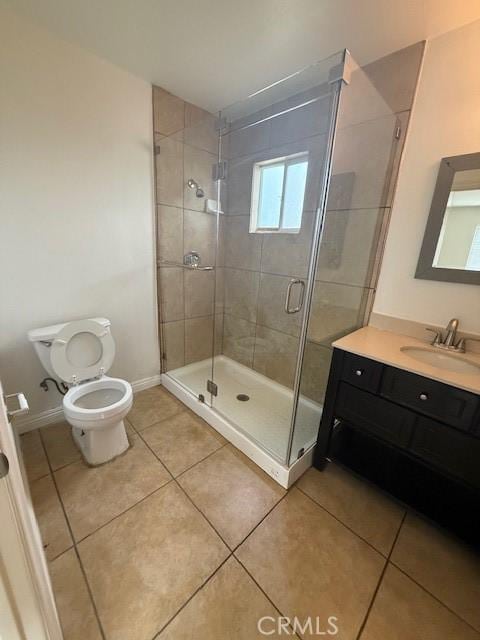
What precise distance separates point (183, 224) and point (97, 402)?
1.56 m

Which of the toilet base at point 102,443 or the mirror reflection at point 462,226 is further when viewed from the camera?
the toilet base at point 102,443

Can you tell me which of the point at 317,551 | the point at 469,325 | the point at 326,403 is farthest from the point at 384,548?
the point at 469,325

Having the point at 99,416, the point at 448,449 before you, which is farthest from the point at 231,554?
the point at 448,449

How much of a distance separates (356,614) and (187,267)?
229 centimetres

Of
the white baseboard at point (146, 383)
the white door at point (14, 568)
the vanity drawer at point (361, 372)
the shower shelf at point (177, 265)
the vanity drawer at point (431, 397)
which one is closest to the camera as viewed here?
the white door at point (14, 568)

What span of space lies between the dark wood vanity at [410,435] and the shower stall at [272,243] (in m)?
0.24

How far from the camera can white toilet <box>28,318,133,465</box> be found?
1529 mm

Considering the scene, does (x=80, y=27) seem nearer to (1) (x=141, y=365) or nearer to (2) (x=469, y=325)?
(1) (x=141, y=365)

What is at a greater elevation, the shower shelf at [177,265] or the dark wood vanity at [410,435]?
the shower shelf at [177,265]

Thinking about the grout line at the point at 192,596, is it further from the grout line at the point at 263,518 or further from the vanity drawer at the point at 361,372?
the vanity drawer at the point at 361,372

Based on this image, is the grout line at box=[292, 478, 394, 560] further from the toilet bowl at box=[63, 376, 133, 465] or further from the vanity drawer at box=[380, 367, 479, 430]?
the toilet bowl at box=[63, 376, 133, 465]

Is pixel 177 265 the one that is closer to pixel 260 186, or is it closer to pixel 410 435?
pixel 260 186

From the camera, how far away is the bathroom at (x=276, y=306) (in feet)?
3.70

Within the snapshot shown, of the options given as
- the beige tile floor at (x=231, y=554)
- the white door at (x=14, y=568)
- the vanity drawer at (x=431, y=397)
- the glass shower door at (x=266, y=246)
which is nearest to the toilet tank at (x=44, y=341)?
the beige tile floor at (x=231, y=554)
